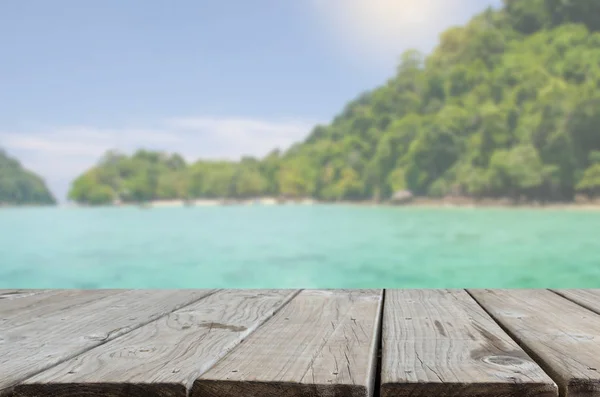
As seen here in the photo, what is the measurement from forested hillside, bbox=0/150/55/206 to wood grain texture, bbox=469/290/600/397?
165ft

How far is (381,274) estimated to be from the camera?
14.0 meters

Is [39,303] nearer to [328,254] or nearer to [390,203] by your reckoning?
[328,254]

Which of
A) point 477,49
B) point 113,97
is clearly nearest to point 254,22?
point 113,97

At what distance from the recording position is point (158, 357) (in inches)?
22.0

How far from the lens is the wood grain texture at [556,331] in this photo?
0.49 meters

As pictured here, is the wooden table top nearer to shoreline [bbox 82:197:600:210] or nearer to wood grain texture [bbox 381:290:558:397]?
wood grain texture [bbox 381:290:558:397]

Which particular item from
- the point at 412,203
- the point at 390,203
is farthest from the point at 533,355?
the point at 390,203

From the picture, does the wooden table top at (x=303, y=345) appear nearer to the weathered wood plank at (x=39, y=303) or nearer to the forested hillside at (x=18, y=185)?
the weathered wood plank at (x=39, y=303)

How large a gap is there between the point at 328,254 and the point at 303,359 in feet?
55.3

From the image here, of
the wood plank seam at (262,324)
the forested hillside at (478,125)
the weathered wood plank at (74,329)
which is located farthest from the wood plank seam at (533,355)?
the forested hillside at (478,125)

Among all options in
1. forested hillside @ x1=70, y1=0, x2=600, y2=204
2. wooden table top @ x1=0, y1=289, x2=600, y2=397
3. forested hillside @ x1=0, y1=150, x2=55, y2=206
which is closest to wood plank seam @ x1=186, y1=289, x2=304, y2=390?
wooden table top @ x1=0, y1=289, x2=600, y2=397

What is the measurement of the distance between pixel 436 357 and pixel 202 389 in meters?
0.21

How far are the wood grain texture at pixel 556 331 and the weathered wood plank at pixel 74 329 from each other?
1.37 ft

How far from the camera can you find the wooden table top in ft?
1.55
